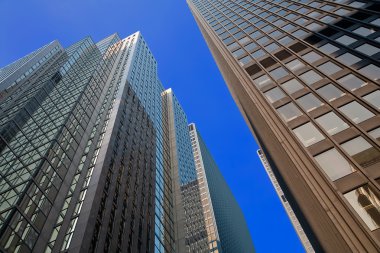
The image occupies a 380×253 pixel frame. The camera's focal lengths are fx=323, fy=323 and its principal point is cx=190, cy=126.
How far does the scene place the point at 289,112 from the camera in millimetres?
26359

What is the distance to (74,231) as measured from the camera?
32.0 meters

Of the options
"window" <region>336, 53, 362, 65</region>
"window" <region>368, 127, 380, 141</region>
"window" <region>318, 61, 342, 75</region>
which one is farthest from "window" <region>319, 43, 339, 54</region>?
"window" <region>368, 127, 380, 141</region>

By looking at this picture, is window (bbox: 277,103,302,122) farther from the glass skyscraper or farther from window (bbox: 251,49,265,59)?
the glass skyscraper

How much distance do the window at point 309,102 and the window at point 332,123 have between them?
169 cm

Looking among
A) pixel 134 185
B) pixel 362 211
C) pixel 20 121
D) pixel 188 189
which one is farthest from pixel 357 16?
pixel 188 189

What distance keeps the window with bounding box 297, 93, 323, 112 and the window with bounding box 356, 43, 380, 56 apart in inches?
238

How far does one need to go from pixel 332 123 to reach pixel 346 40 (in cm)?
1273

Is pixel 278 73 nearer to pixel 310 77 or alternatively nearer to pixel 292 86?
pixel 292 86

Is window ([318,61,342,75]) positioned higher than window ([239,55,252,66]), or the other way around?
window ([239,55,252,66])

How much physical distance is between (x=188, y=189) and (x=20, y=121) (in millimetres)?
49381

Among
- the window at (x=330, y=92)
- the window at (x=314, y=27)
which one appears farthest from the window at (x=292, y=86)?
the window at (x=314, y=27)

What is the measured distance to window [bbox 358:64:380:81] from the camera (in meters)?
24.1

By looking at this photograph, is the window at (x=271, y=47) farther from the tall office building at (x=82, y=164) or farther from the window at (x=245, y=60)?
the tall office building at (x=82, y=164)

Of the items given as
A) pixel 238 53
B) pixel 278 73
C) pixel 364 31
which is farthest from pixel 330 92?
pixel 238 53
